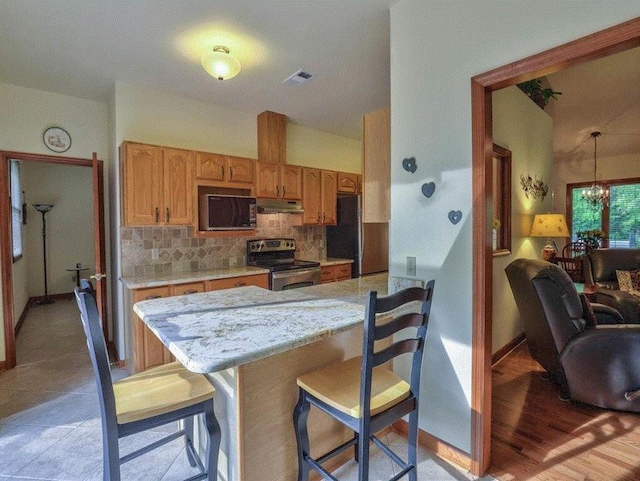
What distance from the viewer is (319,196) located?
4.58m

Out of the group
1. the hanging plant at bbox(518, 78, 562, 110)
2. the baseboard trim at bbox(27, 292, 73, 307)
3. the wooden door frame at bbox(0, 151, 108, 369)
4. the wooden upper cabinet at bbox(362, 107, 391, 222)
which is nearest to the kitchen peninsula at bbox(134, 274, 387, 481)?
the wooden upper cabinet at bbox(362, 107, 391, 222)

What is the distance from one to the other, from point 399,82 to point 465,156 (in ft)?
2.31

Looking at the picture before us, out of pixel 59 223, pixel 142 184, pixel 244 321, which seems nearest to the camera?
pixel 244 321

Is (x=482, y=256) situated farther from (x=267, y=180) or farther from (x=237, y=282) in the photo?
(x=267, y=180)

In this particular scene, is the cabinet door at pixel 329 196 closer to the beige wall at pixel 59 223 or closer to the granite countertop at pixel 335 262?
the granite countertop at pixel 335 262

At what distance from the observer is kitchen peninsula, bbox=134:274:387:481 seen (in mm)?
1234

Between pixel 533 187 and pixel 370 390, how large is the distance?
3.83 m

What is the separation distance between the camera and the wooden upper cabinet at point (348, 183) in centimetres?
482

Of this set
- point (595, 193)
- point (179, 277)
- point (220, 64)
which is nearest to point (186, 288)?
point (179, 277)

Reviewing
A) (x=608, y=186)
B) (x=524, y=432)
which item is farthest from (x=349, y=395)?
(x=608, y=186)

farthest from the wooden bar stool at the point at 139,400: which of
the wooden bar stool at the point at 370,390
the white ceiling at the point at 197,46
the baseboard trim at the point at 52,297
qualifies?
the baseboard trim at the point at 52,297

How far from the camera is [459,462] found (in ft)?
6.18

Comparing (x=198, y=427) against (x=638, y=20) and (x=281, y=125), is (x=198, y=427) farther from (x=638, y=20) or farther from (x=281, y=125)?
(x=281, y=125)

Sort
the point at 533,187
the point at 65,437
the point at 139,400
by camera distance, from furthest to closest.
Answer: the point at 533,187
the point at 65,437
the point at 139,400
